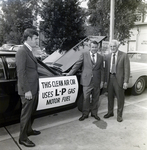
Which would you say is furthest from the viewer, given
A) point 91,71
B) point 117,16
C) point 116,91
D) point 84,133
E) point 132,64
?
point 117,16

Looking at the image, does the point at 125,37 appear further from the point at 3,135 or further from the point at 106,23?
the point at 3,135

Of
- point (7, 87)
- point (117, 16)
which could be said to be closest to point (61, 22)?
point (117, 16)

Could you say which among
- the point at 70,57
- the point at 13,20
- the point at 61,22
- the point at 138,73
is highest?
the point at 13,20

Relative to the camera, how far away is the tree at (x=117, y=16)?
26.7 ft

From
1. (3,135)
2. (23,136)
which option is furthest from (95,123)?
(3,135)

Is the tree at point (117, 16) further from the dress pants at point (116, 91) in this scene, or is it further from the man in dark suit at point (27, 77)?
the man in dark suit at point (27, 77)

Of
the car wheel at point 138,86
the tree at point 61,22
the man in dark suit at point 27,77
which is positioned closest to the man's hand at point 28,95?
the man in dark suit at point 27,77

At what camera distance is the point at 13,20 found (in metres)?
11.6

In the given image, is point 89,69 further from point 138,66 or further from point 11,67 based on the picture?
point 138,66

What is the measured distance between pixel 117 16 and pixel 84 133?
6.52m

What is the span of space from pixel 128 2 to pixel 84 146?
7041 millimetres

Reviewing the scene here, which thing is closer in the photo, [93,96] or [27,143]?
[27,143]

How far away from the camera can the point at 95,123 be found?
367 centimetres

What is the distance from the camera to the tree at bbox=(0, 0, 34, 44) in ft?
36.4
